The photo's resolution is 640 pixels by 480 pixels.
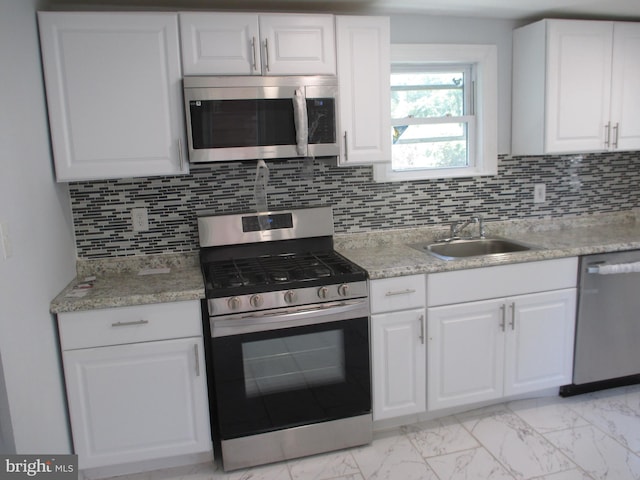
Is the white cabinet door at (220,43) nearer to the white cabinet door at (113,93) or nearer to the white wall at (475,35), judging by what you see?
the white cabinet door at (113,93)

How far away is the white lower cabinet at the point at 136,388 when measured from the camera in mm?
2002

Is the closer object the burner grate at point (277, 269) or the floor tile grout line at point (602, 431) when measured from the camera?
the burner grate at point (277, 269)

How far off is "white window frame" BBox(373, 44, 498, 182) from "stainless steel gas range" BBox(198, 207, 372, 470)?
0.78 metres

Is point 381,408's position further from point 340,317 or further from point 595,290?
point 595,290

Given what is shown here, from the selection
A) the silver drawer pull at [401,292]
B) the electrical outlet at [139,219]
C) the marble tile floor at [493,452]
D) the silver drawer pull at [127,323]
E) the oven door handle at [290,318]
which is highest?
the electrical outlet at [139,219]

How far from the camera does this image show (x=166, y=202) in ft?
8.16

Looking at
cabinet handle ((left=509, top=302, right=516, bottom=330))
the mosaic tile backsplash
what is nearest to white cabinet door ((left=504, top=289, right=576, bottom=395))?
cabinet handle ((left=509, top=302, right=516, bottom=330))

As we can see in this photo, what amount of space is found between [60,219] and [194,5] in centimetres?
115

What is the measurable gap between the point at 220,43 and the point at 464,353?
5.97 ft

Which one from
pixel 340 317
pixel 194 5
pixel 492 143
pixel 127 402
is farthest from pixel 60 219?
pixel 492 143

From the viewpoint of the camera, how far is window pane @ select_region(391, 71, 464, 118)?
279cm

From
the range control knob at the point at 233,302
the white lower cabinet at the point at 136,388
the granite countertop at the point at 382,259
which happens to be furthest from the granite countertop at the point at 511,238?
the white lower cabinet at the point at 136,388

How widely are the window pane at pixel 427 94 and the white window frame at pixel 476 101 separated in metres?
0.08

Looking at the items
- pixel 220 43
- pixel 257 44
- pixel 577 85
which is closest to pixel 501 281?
pixel 577 85
